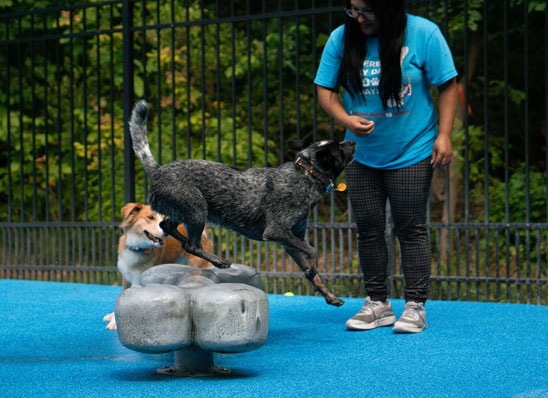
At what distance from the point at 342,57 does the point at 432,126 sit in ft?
2.08

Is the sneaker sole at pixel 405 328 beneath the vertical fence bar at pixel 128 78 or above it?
beneath

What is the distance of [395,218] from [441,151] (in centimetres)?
49

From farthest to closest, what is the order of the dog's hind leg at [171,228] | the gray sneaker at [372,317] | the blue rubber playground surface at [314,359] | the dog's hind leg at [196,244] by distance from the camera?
1. the gray sneaker at [372,317]
2. the dog's hind leg at [171,228]
3. the dog's hind leg at [196,244]
4. the blue rubber playground surface at [314,359]

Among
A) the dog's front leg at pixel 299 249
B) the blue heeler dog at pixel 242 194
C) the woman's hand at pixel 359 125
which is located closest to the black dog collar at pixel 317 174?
the blue heeler dog at pixel 242 194

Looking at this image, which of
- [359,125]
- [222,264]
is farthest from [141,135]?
[359,125]

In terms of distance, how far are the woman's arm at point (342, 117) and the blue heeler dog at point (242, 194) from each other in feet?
1.40

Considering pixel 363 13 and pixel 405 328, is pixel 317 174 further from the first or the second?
pixel 405 328

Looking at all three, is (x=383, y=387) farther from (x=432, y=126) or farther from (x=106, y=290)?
(x=106, y=290)

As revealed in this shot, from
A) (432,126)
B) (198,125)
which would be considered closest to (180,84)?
(198,125)

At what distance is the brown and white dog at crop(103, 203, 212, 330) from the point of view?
4223 mm

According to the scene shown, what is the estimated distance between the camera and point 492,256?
850 cm

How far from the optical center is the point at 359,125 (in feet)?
11.5

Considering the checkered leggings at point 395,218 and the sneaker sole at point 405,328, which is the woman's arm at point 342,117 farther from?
the sneaker sole at point 405,328

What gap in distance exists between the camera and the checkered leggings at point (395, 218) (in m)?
3.87
